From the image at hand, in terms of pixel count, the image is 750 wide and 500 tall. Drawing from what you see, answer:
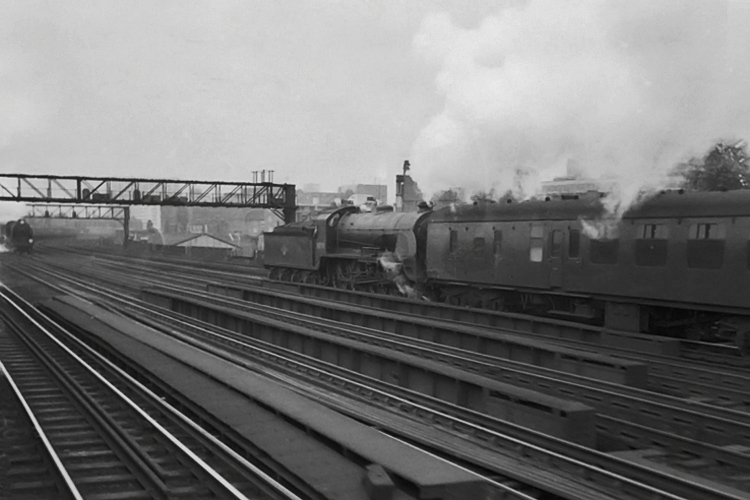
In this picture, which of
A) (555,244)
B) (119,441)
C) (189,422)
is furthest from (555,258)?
(119,441)

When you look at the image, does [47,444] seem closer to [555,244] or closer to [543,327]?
[543,327]

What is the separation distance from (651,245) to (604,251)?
1.29m

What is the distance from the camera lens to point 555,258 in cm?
1864

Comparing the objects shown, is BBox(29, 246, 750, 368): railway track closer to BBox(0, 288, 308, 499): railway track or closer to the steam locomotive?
the steam locomotive

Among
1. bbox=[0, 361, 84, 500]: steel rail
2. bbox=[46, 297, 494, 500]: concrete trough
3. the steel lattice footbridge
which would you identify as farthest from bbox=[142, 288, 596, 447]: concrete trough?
the steel lattice footbridge

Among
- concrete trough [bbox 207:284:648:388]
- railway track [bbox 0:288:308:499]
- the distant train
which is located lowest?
railway track [bbox 0:288:308:499]

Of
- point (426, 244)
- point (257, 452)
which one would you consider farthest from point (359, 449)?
point (426, 244)

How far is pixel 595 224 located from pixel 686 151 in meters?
2.67

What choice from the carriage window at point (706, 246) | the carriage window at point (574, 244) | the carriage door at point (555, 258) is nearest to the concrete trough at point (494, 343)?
the carriage door at point (555, 258)

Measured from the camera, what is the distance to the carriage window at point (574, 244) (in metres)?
18.0

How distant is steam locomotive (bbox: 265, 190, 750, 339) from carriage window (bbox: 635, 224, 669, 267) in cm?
2

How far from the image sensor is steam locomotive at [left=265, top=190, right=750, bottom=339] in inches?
588

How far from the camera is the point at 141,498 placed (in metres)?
8.06

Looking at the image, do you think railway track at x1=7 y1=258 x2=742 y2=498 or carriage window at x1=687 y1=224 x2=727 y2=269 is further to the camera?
carriage window at x1=687 y1=224 x2=727 y2=269
